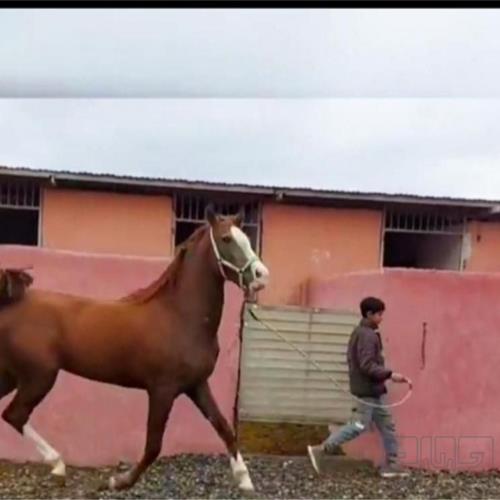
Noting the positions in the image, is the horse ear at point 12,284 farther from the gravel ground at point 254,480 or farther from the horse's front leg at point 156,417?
the gravel ground at point 254,480

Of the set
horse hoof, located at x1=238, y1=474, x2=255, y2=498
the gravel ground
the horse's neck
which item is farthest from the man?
the horse's neck

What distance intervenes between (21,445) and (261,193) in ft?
20.3

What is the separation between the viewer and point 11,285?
5.29 metres

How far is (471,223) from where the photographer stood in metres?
13.8

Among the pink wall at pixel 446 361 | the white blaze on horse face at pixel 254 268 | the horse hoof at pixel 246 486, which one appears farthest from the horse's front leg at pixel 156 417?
the pink wall at pixel 446 361

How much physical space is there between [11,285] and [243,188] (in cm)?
742

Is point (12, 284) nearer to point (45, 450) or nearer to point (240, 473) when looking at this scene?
point (45, 450)

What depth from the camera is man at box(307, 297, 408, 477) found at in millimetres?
7055

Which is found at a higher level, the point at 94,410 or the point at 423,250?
the point at 423,250

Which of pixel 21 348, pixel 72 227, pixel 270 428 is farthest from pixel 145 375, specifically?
pixel 72 227

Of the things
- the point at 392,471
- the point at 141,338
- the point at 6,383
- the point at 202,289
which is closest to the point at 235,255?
the point at 202,289

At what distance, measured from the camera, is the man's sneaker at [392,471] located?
7303mm

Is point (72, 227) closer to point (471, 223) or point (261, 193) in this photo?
point (261, 193)

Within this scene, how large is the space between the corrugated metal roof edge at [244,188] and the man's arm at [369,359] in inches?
223
